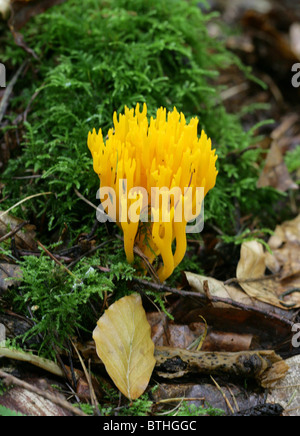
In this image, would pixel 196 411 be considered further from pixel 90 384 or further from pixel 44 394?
pixel 44 394

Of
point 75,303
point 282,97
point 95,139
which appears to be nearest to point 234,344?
point 75,303

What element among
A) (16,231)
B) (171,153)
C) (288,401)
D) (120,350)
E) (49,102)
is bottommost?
(288,401)

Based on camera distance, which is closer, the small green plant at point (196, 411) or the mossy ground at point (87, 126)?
the small green plant at point (196, 411)

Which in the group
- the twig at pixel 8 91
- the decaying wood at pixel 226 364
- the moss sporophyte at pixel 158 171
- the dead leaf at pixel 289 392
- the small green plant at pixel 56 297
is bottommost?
the dead leaf at pixel 289 392

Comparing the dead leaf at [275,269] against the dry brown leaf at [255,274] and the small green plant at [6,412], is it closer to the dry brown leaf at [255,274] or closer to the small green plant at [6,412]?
the dry brown leaf at [255,274]

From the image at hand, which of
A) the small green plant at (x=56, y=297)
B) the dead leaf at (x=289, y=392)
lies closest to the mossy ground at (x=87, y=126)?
the small green plant at (x=56, y=297)

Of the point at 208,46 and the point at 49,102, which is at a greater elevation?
the point at 208,46

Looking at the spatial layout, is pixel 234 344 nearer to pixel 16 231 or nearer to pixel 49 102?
pixel 16 231
